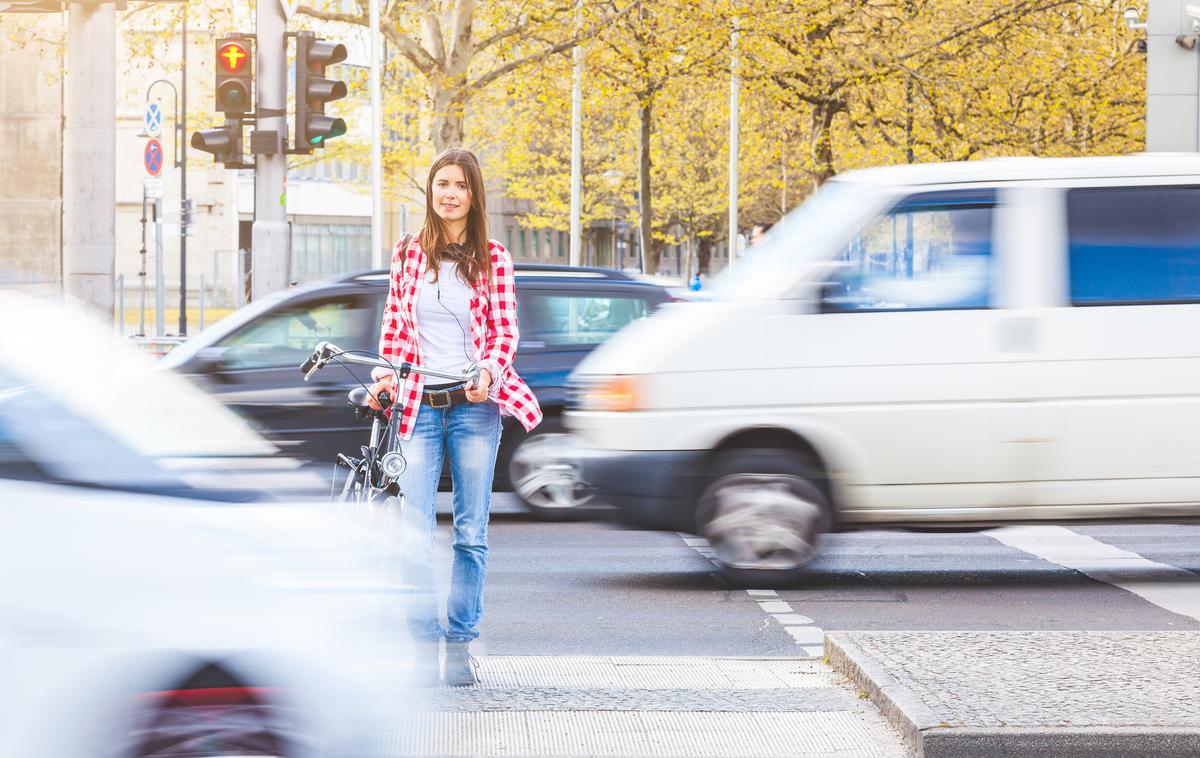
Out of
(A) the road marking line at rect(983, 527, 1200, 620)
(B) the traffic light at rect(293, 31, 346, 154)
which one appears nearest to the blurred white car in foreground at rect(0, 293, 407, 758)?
(A) the road marking line at rect(983, 527, 1200, 620)

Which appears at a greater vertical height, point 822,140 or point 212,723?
point 822,140

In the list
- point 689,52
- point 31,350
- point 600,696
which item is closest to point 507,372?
point 600,696

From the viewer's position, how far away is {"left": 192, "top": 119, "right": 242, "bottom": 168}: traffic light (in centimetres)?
1490

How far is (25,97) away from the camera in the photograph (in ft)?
174

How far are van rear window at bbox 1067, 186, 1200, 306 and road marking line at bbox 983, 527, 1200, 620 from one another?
1408mm

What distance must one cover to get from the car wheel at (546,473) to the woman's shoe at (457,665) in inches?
201

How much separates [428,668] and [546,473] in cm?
535

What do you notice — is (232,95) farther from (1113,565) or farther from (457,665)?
(457,665)

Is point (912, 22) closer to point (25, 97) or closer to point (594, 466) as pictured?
point (594, 466)

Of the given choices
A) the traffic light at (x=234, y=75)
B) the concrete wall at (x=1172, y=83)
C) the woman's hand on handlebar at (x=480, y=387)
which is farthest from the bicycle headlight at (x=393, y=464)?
the concrete wall at (x=1172, y=83)

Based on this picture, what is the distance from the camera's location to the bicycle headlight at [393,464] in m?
5.71

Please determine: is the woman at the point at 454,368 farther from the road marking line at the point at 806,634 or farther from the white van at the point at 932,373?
the white van at the point at 932,373

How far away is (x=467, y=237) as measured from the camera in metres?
5.85

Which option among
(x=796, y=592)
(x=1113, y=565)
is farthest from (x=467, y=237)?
(x=1113, y=565)
